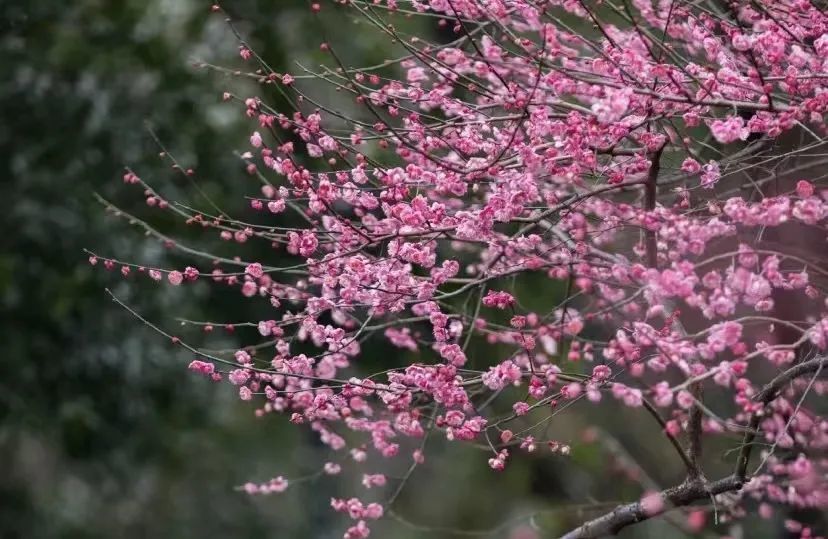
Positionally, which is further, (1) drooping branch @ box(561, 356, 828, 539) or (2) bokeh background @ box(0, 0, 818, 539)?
(2) bokeh background @ box(0, 0, 818, 539)

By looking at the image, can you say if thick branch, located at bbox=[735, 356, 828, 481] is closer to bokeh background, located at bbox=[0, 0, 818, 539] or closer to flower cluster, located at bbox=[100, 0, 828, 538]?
flower cluster, located at bbox=[100, 0, 828, 538]

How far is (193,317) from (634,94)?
7.44 meters

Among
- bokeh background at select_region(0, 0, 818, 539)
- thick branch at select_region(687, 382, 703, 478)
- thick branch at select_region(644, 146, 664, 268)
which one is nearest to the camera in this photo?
thick branch at select_region(644, 146, 664, 268)

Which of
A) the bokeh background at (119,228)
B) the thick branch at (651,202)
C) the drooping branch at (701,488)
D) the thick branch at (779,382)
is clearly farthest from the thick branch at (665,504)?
the bokeh background at (119,228)

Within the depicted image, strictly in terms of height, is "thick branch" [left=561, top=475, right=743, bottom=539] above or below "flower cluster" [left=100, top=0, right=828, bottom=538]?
below

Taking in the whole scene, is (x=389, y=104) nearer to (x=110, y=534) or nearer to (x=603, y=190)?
(x=603, y=190)

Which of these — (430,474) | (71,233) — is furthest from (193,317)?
(430,474)

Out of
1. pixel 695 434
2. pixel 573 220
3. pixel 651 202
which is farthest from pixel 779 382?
pixel 573 220

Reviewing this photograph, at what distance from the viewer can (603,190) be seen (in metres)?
3.98

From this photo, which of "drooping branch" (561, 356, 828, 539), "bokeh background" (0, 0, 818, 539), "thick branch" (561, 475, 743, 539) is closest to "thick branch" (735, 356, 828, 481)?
"drooping branch" (561, 356, 828, 539)

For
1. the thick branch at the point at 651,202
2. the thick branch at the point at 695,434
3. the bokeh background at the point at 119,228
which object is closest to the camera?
the thick branch at the point at 651,202

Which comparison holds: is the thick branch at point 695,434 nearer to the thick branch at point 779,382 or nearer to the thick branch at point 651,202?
the thick branch at point 779,382

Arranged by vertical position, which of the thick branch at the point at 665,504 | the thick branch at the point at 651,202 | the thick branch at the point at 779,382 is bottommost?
the thick branch at the point at 665,504

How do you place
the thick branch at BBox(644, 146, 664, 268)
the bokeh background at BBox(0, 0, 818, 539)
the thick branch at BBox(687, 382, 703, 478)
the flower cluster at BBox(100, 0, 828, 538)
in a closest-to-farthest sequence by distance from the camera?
1. the flower cluster at BBox(100, 0, 828, 538)
2. the thick branch at BBox(644, 146, 664, 268)
3. the thick branch at BBox(687, 382, 703, 478)
4. the bokeh background at BBox(0, 0, 818, 539)
